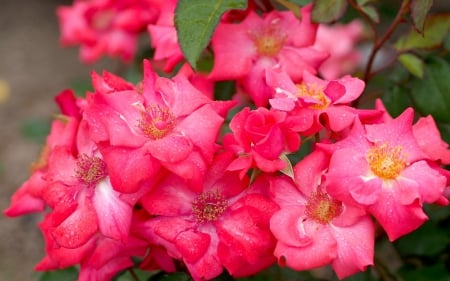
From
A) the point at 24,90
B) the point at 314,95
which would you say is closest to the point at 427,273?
the point at 314,95

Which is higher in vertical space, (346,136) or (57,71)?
(346,136)

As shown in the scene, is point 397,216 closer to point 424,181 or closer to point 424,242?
point 424,181

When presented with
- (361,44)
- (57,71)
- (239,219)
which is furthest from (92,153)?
(57,71)

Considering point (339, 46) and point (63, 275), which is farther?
point (339, 46)

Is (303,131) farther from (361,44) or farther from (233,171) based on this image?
(361,44)

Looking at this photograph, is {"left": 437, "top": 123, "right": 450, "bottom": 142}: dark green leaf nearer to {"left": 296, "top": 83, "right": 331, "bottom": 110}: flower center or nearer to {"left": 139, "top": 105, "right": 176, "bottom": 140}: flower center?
{"left": 296, "top": 83, "right": 331, "bottom": 110}: flower center

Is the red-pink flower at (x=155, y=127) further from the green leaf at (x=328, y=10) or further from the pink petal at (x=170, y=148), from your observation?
the green leaf at (x=328, y=10)
